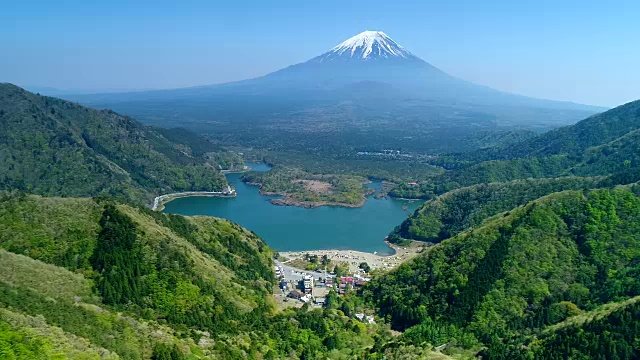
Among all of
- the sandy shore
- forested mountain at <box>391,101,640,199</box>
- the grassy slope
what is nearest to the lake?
the sandy shore

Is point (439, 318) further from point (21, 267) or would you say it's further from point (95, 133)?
point (95, 133)

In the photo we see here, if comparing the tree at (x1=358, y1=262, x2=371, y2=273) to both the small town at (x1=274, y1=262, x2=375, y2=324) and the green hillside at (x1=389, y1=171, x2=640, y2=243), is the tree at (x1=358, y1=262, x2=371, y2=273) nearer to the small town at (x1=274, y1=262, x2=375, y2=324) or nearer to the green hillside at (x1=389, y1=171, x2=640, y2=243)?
the small town at (x1=274, y1=262, x2=375, y2=324)

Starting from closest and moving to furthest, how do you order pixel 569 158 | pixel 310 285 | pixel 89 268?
1. pixel 89 268
2. pixel 310 285
3. pixel 569 158

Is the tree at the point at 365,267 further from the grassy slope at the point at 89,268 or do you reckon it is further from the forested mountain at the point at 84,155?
the forested mountain at the point at 84,155

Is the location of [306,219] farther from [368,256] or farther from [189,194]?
[189,194]

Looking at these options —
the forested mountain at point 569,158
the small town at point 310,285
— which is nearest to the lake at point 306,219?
the forested mountain at point 569,158

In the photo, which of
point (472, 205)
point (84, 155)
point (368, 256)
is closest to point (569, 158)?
point (472, 205)

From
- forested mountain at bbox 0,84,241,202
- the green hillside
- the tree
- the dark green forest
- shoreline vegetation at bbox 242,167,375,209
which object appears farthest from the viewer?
shoreline vegetation at bbox 242,167,375,209
